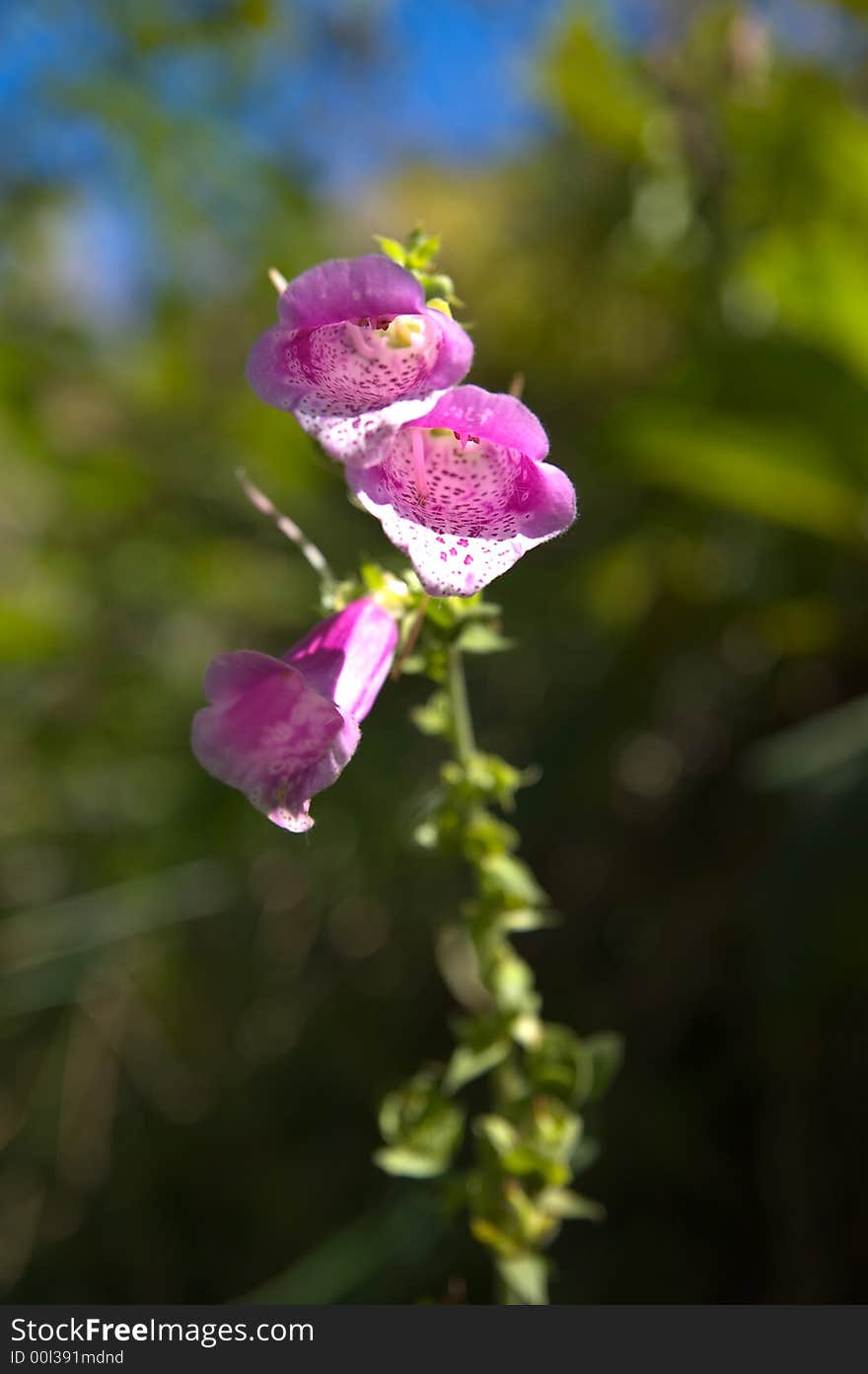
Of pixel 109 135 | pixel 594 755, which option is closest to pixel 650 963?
pixel 594 755

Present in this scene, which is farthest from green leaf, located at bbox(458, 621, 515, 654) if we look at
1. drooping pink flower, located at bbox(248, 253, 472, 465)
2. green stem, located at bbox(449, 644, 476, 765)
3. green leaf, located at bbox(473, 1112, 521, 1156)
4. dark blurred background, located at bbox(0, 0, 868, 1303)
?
dark blurred background, located at bbox(0, 0, 868, 1303)

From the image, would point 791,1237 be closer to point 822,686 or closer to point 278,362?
point 822,686


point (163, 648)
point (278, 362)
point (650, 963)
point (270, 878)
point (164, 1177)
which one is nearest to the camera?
point (278, 362)

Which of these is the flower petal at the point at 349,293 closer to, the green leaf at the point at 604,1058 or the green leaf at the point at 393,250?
the green leaf at the point at 393,250

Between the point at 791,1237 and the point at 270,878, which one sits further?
the point at 270,878

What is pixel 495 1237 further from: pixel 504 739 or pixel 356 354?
pixel 504 739

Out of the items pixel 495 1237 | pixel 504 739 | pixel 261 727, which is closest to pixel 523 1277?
pixel 495 1237
